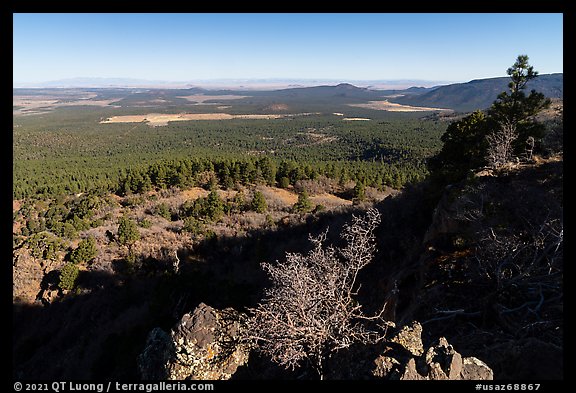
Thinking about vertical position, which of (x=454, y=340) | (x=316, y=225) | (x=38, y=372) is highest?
(x=454, y=340)

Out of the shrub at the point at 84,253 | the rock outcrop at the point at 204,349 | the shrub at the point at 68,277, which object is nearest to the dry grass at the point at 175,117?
the shrub at the point at 84,253

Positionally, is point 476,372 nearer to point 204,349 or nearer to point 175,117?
point 204,349

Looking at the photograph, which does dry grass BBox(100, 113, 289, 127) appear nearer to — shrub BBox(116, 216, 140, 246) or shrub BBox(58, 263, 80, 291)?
shrub BBox(116, 216, 140, 246)

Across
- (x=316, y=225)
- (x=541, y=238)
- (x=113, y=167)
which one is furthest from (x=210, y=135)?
(x=541, y=238)

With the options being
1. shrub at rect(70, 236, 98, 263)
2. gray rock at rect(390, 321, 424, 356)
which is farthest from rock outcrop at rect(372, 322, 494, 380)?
shrub at rect(70, 236, 98, 263)

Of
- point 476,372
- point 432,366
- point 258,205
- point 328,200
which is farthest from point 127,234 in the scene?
point 476,372

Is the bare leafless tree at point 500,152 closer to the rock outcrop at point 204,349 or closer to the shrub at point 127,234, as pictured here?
the rock outcrop at point 204,349

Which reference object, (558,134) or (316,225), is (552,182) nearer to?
(558,134)
